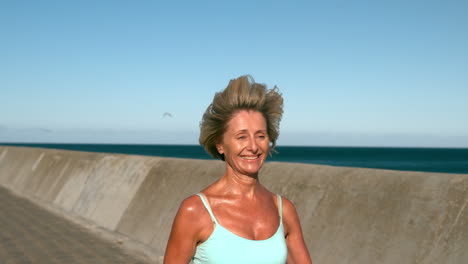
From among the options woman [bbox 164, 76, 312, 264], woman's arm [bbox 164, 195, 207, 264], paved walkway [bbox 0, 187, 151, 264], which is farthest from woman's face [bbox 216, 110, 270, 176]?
paved walkway [bbox 0, 187, 151, 264]

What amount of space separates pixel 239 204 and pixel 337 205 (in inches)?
120

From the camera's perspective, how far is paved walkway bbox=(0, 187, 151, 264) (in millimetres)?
7164

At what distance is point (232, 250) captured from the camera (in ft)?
7.64

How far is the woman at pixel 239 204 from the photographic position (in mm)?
2348

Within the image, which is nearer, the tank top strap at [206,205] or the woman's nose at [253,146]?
the tank top strap at [206,205]

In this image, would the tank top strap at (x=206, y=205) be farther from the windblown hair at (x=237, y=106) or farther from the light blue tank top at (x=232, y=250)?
the windblown hair at (x=237, y=106)

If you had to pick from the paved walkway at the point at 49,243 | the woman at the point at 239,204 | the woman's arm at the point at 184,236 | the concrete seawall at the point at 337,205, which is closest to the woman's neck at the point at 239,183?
the woman at the point at 239,204

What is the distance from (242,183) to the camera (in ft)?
8.41

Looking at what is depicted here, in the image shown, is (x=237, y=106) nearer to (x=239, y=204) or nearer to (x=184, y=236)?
(x=239, y=204)

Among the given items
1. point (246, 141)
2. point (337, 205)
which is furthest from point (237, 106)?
point (337, 205)

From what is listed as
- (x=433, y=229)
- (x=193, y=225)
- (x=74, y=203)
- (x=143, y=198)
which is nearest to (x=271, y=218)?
(x=193, y=225)

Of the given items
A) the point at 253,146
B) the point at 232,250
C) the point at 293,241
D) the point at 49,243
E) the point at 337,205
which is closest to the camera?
the point at 232,250

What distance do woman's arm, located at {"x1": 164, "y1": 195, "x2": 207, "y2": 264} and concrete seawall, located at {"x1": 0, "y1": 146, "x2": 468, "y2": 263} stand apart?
8.72 feet

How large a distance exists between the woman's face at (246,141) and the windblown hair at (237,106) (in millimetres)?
35
